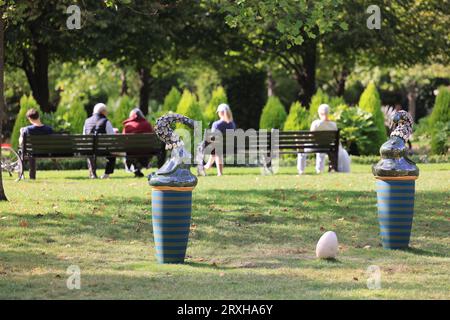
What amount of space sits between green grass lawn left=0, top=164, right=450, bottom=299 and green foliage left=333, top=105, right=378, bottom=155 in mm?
8544

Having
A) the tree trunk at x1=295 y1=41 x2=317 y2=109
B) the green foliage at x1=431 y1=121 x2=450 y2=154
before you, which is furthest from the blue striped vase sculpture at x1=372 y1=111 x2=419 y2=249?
the tree trunk at x1=295 y1=41 x2=317 y2=109

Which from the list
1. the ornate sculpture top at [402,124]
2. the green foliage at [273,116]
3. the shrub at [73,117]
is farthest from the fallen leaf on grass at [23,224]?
the green foliage at [273,116]

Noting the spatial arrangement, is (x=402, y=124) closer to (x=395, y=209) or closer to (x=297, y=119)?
(x=395, y=209)

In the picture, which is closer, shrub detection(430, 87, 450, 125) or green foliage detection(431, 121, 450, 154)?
green foliage detection(431, 121, 450, 154)

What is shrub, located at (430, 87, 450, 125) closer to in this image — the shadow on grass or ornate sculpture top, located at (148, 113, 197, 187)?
the shadow on grass

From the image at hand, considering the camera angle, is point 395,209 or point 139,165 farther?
point 139,165

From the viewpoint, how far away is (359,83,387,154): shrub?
26.5 meters

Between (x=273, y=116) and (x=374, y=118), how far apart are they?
296 cm

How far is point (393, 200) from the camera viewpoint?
11.3m

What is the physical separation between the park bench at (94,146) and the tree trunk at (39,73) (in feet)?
28.2

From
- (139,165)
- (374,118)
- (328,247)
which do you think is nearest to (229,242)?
(328,247)

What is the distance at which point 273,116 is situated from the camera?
28016 millimetres

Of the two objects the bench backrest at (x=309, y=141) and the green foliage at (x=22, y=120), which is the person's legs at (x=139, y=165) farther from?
the green foliage at (x=22, y=120)

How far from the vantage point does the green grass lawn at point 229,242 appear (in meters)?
9.05
